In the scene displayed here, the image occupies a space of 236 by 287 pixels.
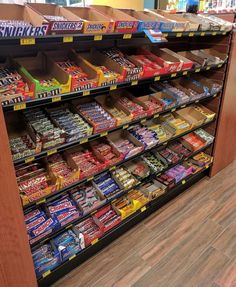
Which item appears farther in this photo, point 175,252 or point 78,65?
point 175,252

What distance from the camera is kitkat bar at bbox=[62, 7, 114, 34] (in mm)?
1439

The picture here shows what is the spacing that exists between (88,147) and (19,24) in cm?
107

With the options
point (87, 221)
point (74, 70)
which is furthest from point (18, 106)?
point (87, 221)

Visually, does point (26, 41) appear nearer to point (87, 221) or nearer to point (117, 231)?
point (87, 221)

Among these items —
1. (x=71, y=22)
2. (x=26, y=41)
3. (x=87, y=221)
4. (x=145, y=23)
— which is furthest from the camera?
(x=87, y=221)

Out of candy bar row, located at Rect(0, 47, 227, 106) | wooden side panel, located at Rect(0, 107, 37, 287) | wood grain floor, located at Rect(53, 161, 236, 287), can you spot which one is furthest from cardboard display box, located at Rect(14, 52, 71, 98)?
wood grain floor, located at Rect(53, 161, 236, 287)

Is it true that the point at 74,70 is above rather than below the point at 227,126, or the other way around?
above

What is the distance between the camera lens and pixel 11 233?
1.39 m

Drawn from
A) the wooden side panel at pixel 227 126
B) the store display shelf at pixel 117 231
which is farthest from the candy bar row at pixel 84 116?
the store display shelf at pixel 117 231

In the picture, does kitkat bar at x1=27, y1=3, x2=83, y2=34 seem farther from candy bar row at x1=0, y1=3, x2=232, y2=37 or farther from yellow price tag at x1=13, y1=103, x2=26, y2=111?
yellow price tag at x1=13, y1=103, x2=26, y2=111

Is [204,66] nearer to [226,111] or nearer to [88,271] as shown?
[226,111]

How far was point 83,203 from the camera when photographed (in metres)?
1.93

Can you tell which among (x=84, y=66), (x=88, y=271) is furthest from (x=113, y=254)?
(x=84, y=66)

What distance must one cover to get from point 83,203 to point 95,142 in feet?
1.69
